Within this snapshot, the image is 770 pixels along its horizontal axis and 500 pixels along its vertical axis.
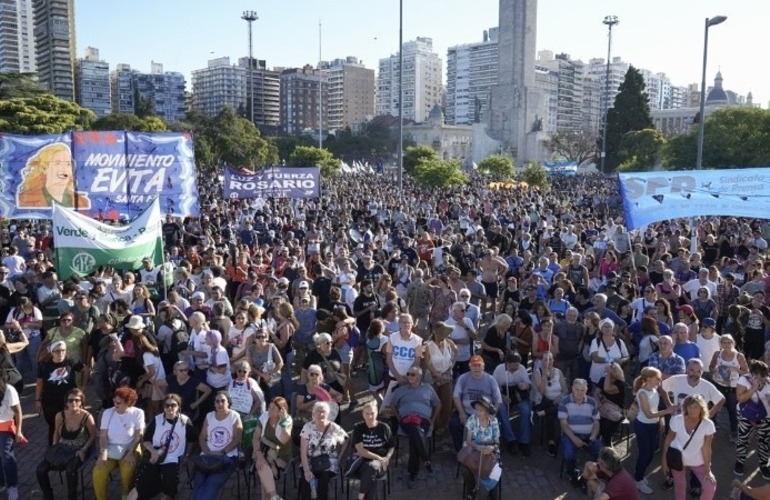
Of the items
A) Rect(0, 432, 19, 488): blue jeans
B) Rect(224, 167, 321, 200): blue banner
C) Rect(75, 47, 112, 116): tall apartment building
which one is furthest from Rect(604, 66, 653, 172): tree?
Rect(75, 47, 112, 116): tall apartment building

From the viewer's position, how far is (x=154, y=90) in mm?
159750

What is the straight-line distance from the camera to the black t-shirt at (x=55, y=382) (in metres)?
7.23

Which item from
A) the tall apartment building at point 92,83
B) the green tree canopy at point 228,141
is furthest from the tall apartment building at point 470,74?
the green tree canopy at point 228,141

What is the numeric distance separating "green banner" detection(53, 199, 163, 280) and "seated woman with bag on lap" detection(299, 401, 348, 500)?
4.91 m

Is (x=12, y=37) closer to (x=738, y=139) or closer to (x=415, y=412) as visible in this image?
(x=738, y=139)

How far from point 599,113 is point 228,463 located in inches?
6896

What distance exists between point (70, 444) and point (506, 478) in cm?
428

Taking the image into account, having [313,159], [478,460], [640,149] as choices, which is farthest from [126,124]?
[478,460]

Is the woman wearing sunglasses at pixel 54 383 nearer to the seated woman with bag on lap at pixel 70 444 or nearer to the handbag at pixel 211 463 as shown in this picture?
the seated woman with bag on lap at pixel 70 444

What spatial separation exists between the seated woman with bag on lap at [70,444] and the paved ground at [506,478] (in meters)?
0.45

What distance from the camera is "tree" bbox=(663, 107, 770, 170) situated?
3497 centimetres

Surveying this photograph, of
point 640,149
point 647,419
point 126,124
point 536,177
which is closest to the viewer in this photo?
point 647,419

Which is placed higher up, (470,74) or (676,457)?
(470,74)

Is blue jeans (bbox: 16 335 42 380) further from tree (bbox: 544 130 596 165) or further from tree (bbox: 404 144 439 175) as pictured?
tree (bbox: 544 130 596 165)
